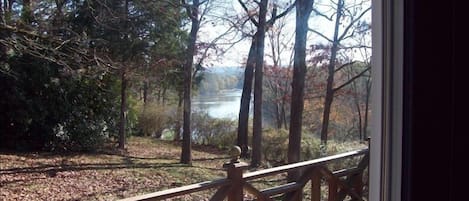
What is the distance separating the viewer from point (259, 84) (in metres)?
2.58

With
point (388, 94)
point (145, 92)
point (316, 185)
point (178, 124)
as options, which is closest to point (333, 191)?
point (316, 185)

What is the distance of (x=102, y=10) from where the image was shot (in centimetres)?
239

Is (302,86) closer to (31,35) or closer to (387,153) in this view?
(31,35)

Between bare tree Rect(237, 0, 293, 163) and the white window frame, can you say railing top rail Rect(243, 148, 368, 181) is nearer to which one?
bare tree Rect(237, 0, 293, 163)

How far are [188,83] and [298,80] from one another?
0.73 m

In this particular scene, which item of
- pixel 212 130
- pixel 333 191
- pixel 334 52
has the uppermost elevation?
pixel 334 52

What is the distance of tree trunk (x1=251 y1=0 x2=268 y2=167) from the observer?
2.53m

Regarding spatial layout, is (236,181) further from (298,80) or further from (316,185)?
(298,80)

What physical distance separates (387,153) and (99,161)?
220 cm

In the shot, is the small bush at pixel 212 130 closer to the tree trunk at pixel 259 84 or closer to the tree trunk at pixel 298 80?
the tree trunk at pixel 259 84
